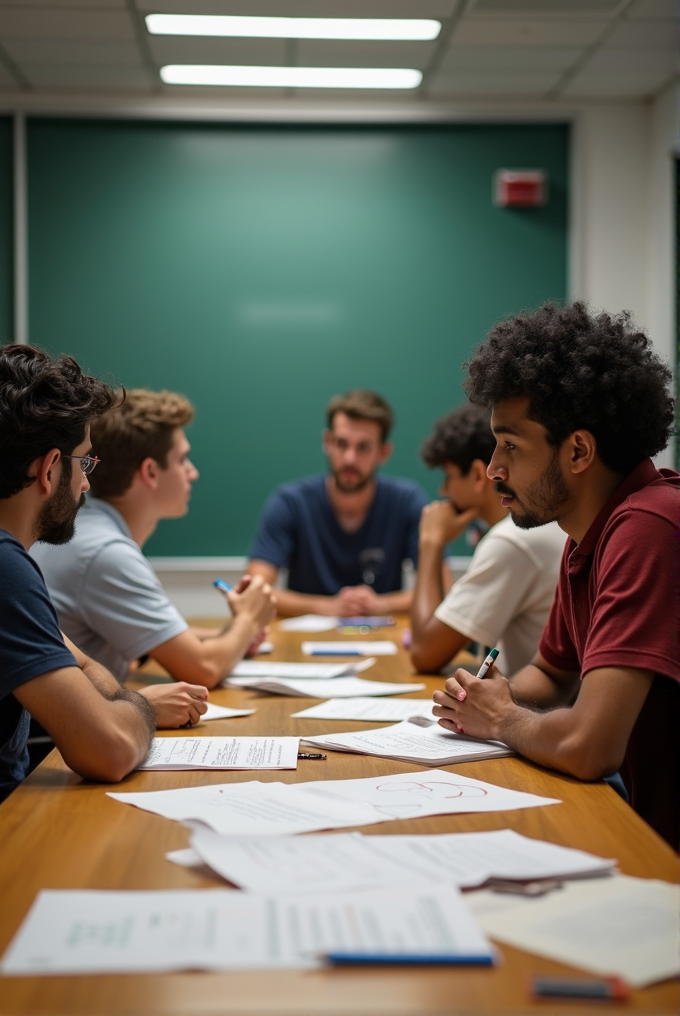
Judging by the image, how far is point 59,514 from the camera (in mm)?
1660

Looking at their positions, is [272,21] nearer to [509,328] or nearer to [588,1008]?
[509,328]

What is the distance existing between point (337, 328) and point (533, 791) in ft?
12.1

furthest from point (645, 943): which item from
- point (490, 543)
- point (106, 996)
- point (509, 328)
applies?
point (490, 543)

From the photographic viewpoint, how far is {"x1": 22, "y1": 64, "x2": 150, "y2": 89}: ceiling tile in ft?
14.2

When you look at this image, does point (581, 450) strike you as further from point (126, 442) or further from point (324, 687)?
point (126, 442)

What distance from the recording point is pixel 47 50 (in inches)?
163

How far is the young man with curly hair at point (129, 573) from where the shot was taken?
213cm

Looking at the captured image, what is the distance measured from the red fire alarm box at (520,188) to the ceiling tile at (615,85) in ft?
1.30

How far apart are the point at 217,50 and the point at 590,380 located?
126 inches

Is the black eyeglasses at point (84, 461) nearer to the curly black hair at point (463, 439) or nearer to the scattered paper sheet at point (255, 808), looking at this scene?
the scattered paper sheet at point (255, 808)

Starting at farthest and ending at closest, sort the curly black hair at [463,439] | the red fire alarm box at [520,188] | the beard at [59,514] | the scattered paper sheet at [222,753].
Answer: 1. the red fire alarm box at [520,188]
2. the curly black hair at [463,439]
3. the beard at [59,514]
4. the scattered paper sheet at [222,753]

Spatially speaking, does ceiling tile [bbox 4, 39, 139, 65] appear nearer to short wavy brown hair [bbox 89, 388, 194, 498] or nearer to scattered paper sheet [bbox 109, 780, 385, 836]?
short wavy brown hair [bbox 89, 388, 194, 498]

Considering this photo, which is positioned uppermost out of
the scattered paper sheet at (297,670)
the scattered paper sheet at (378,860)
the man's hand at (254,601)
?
the man's hand at (254,601)

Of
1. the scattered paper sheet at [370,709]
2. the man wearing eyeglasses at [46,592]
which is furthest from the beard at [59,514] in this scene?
the scattered paper sheet at [370,709]
